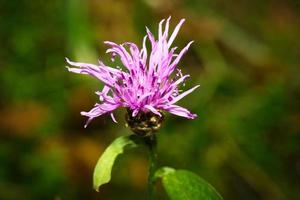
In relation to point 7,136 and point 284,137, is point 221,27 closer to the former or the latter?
point 284,137

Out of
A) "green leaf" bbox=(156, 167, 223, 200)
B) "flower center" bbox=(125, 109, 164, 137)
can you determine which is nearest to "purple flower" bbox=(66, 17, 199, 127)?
"flower center" bbox=(125, 109, 164, 137)

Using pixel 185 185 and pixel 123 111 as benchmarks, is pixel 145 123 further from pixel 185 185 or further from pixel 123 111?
pixel 123 111

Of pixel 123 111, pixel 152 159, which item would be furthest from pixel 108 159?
pixel 123 111

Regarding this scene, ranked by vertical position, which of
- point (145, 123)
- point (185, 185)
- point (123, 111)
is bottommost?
point (123, 111)

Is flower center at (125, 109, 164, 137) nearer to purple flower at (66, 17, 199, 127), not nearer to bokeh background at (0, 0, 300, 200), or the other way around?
purple flower at (66, 17, 199, 127)

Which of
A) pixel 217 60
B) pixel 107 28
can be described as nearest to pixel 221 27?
pixel 217 60

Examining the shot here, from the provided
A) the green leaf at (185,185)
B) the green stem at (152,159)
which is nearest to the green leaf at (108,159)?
the green stem at (152,159)
